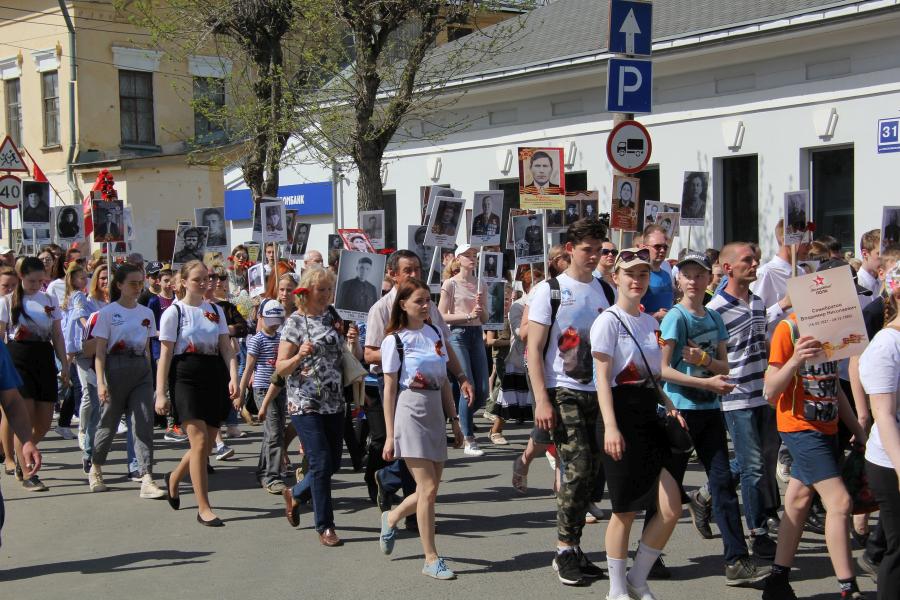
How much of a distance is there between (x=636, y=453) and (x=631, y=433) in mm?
107

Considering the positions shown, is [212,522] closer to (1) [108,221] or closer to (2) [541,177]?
(2) [541,177]

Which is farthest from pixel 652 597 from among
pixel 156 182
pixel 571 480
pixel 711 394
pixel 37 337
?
pixel 156 182

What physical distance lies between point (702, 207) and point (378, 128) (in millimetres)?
5677

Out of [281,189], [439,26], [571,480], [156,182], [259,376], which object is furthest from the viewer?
[156,182]

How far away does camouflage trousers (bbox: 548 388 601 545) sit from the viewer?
6.70 m

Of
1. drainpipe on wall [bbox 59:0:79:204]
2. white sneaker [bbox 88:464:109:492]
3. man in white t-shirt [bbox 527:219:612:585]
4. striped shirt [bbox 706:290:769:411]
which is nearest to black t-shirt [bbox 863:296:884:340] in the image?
striped shirt [bbox 706:290:769:411]

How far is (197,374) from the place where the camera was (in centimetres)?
878

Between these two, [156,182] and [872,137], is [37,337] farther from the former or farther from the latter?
[156,182]

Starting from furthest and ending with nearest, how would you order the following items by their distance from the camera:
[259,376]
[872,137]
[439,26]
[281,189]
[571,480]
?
[281,189] < [439,26] < [872,137] < [259,376] < [571,480]

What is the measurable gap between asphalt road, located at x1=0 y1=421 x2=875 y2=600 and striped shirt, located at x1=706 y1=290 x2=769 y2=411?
3.58 feet

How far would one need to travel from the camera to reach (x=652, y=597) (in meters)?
6.15

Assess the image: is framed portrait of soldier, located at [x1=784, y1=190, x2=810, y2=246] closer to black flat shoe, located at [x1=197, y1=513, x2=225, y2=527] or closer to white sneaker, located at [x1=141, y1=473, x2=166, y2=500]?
black flat shoe, located at [x1=197, y1=513, x2=225, y2=527]

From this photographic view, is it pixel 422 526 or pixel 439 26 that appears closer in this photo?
pixel 422 526

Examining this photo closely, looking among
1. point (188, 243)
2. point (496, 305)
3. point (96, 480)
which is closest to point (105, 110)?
point (188, 243)
